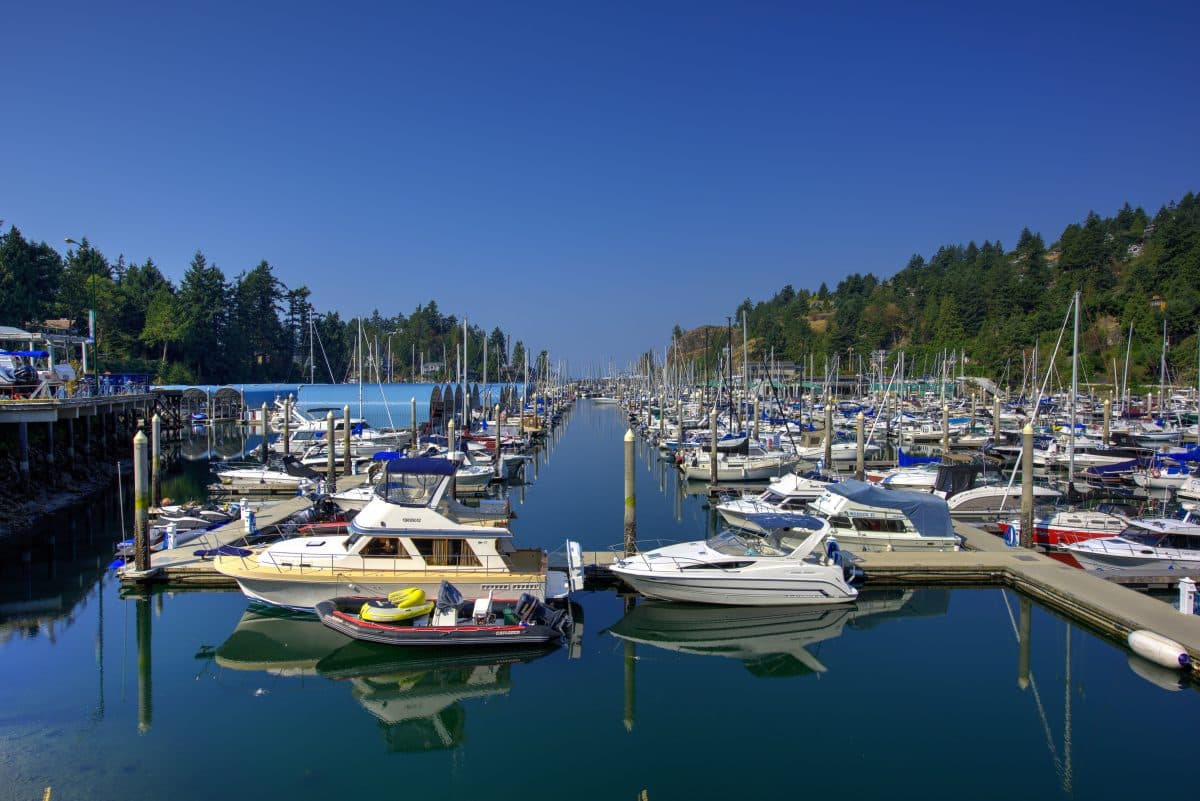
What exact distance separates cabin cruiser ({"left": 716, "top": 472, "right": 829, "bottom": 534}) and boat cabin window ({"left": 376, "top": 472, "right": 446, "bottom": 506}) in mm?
13065

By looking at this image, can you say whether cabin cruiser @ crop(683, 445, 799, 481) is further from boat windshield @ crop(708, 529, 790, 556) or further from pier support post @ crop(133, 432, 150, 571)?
pier support post @ crop(133, 432, 150, 571)

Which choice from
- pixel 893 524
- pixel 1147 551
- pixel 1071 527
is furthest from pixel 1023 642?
pixel 1071 527

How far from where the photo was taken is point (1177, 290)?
93.8 m

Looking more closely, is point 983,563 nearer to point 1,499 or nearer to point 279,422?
point 1,499

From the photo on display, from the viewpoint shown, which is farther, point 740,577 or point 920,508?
point 920,508

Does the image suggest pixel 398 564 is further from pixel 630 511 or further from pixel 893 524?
pixel 893 524

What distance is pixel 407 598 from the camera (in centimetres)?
1806

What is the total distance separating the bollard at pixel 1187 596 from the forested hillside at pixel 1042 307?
2999 inches

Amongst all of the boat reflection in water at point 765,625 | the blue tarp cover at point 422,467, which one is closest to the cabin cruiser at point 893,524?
the boat reflection in water at point 765,625

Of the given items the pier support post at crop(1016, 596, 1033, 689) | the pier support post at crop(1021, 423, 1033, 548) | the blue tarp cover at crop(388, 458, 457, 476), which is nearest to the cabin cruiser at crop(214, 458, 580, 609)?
the blue tarp cover at crop(388, 458, 457, 476)

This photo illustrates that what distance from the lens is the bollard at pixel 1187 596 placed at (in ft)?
61.6

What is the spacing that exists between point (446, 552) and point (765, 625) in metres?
8.57

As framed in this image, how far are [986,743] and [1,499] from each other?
34.6 metres

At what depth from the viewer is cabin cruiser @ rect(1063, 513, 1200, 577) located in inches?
883
